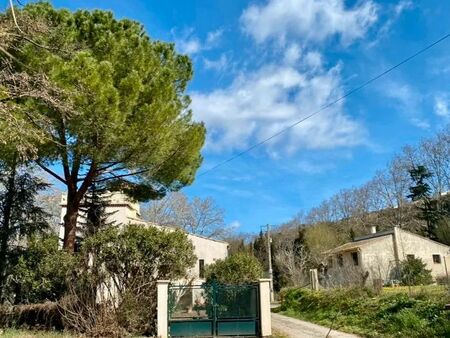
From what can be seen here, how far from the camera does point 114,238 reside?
13.5m

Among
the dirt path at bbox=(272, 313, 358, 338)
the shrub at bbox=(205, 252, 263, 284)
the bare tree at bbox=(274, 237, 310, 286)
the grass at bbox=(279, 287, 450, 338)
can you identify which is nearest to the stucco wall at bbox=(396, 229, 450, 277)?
the bare tree at bbox=(274, 237, 310, 286)

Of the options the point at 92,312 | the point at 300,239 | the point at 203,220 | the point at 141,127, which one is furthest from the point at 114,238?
the point at 203,220

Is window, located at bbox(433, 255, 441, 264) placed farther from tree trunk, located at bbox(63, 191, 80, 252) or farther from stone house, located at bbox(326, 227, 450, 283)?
tree trunk, located at bbox(63, 191, 80, 252)

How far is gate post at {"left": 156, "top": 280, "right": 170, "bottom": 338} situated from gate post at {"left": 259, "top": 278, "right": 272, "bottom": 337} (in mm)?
2746

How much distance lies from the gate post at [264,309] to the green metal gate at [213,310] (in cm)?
15

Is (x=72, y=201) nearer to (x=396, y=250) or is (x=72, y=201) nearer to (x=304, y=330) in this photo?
(x=304, y=330)

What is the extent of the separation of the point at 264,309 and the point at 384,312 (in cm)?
355

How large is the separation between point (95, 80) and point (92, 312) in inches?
254

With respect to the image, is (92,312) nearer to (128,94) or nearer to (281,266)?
(128,94)

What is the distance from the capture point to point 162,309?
13.0m

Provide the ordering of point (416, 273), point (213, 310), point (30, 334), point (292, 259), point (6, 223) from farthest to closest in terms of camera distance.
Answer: point (292, 259) → point (416, 273) → point (6, 223) → point (213, 310) → point (30, 334)

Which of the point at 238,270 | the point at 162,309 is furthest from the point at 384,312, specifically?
the point at 238,270

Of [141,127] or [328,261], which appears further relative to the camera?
[328,261]

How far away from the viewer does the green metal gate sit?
43.2 feet
